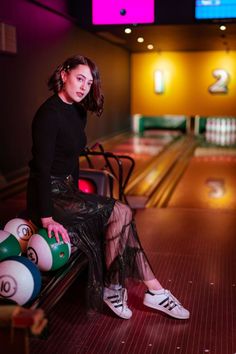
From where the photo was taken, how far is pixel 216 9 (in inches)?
251

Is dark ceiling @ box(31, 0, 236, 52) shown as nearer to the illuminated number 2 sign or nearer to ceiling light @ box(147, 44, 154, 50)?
ceiling light @ box(147, 44, 154, 50)

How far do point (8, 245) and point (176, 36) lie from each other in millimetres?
7295

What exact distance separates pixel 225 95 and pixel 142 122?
7.33 feet

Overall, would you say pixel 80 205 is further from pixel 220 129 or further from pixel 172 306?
pixel 220 129

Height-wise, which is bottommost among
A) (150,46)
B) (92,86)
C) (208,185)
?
(208,185)

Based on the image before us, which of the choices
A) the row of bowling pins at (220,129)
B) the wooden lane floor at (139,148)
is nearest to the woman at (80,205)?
the wooden lane floor at (139,148)

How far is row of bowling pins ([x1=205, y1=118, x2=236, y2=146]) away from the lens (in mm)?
10591

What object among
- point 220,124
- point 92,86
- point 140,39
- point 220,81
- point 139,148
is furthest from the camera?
point 220,124

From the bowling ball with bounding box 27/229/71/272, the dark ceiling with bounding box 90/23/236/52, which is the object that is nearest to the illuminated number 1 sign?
the dark ceiling with bounding box 90/23/236/52

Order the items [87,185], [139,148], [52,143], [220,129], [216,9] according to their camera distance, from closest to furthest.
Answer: [52,143]
[87,185]
[216,9]
[139,148]
[220,129]

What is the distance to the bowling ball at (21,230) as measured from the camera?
2268 mm

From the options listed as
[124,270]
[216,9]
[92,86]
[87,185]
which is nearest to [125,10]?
[216,9]

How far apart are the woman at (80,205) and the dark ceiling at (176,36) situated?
16.9 ft

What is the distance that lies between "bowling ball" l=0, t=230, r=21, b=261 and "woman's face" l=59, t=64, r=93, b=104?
0.68 m
